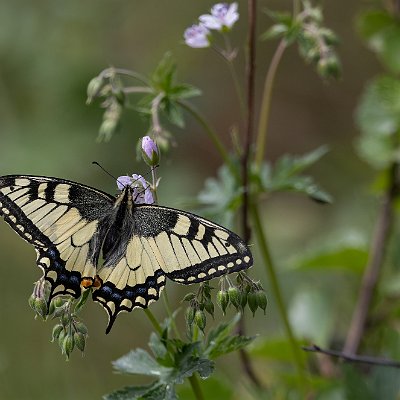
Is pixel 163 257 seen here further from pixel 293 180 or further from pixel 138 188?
pixel 293 180

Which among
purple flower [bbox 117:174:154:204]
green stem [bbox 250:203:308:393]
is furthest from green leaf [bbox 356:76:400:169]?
purple flower [bbox 117:174:154:204]

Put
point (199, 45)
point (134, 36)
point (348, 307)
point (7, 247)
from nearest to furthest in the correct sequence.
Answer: point (199, 45) → point (348, 307) → point (7, 247) → point (134, 36)

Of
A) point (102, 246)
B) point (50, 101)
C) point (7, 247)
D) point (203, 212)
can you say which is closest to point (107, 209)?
point (102, 246)

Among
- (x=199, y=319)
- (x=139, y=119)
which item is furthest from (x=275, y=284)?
(x=139, y=119)

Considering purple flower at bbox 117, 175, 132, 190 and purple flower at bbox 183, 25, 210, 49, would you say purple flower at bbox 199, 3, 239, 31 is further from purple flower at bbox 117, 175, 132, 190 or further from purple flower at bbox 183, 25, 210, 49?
purple flower at bbox 117, 175, 132, 190

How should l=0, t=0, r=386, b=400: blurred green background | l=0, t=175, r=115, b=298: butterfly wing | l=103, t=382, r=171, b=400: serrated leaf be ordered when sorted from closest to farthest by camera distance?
l=103, t=382, r=171, b=400: serrated leaf
l=0, t=175, r=115, b=298: butterfly wing
l=0, t=0, r=386, b=400: blurred green background

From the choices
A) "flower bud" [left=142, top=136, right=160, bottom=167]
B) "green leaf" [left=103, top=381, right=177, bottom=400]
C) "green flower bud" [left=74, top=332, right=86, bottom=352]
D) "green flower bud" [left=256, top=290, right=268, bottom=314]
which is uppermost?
"flower bud" [left=142, top=136, right=160, bottom=167]

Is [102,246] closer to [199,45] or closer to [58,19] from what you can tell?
[199,45]
